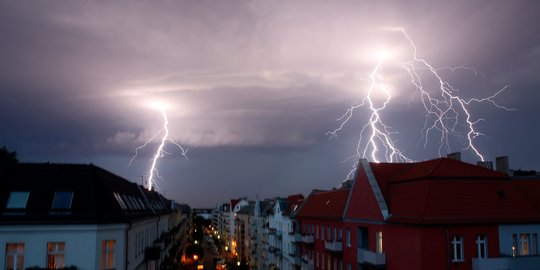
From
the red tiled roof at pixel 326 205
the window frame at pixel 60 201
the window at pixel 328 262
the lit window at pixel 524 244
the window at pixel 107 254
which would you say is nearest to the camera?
the window frame at pixel 60 201

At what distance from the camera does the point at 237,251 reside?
4786 inches

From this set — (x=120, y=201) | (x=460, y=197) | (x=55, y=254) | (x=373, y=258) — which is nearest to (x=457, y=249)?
(x=460, y=197)

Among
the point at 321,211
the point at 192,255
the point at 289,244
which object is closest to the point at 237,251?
the point at 192,255

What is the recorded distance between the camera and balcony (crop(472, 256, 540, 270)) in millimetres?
26734

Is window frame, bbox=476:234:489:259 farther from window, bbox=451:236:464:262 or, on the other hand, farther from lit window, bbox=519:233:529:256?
lit window, bbox=519:233:529:256

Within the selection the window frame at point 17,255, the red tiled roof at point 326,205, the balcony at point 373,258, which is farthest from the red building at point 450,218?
the window frame at point 17,255

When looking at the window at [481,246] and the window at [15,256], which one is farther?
the window at [481,246]

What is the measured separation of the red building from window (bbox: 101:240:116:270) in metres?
16.3

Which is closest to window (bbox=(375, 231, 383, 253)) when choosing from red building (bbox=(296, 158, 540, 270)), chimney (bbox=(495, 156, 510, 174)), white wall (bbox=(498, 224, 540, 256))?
red building (bbox=(296, 158, 540, 270))

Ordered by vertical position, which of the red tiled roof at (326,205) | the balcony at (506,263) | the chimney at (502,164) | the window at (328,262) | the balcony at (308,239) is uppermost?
the chimney at (502,164)

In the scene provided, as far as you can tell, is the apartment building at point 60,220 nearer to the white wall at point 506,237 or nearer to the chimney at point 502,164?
the white wall at point 506,237

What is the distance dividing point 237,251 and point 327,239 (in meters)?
78.7

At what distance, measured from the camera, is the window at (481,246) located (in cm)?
2748

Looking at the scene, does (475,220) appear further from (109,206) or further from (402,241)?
(109,206)
